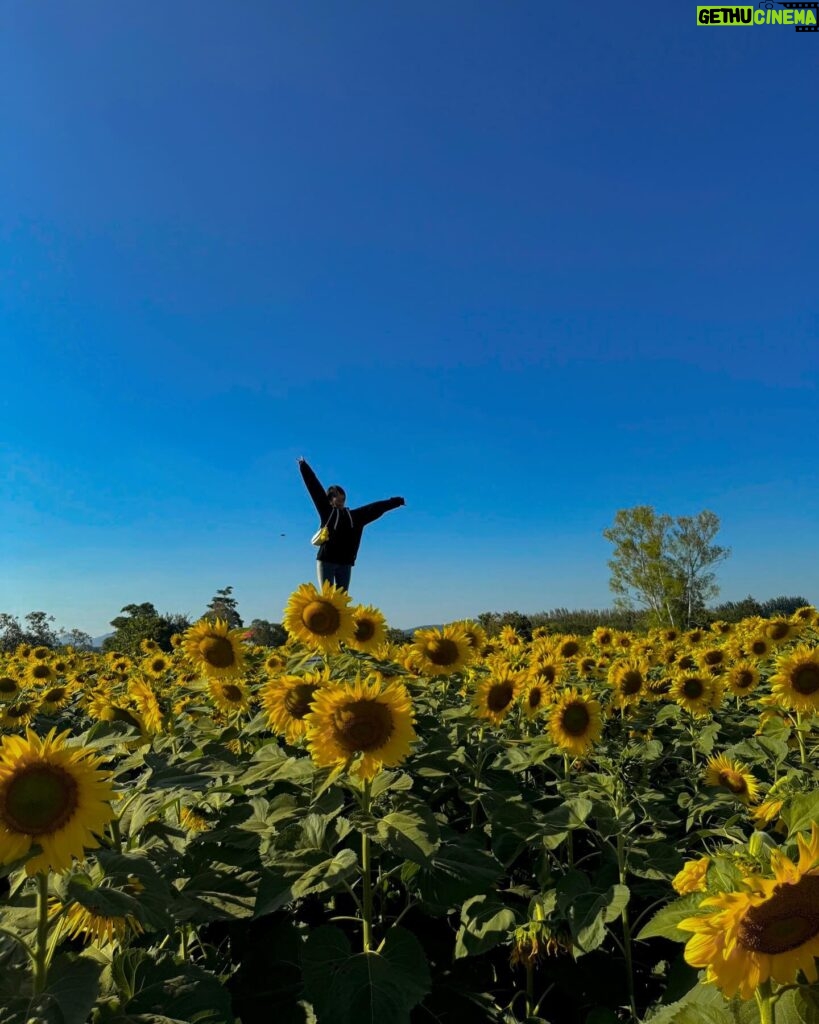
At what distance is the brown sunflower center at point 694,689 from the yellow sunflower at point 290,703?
363cm

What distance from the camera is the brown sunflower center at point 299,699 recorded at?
356 cm

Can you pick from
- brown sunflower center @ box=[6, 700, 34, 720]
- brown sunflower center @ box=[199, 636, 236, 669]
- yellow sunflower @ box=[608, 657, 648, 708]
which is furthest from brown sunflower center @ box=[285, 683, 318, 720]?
brown sunflower center @ box=[6, 700, 34, 720]

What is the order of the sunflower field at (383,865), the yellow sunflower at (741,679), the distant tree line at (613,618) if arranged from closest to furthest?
the sunflower field at (383,865) → the yellow sunflower at (741,679) → the distant tree line at (613,618)

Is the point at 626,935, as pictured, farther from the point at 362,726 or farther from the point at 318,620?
the point at 318,620

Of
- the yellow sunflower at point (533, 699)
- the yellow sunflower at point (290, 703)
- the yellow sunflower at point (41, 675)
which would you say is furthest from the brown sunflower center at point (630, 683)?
the yellow sunflower at point (41, 675)

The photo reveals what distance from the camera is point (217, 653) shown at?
16.1ft

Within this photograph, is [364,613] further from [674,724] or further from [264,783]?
[674,724]

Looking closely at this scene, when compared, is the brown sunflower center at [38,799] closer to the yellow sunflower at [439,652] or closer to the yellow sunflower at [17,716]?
the yellow sunflower at [439,652]

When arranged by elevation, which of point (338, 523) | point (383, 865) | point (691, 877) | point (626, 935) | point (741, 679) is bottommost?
point (626, 935)

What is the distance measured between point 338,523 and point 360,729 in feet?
16.4

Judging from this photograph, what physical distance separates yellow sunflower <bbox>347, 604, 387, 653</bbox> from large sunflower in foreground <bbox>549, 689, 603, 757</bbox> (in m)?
1.49

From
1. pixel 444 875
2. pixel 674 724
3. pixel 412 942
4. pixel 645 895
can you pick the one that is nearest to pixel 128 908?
pixel 412 942

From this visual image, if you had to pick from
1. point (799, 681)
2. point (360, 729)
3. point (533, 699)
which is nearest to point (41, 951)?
point (360, 729)

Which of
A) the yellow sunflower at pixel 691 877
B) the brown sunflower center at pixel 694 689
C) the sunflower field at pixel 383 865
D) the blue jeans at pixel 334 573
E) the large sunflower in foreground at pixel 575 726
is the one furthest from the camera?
the blue jeans at pixel 334 573
